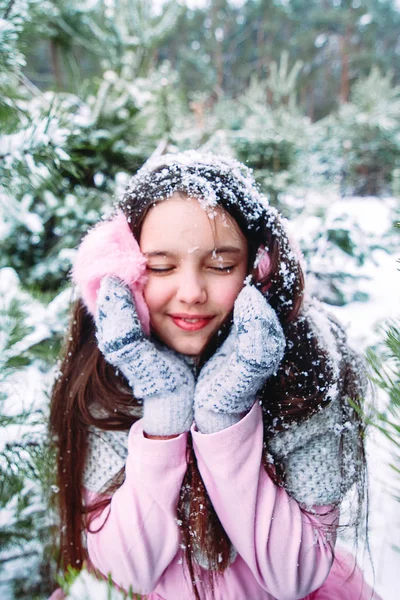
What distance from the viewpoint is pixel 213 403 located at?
0.92 meters

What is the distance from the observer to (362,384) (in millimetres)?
1127

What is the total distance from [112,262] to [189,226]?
0.69ft

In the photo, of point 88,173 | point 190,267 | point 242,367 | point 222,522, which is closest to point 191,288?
point 190,267

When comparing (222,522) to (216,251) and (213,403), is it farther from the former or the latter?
(216,251)

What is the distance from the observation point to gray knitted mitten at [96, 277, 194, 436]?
953 millimetres

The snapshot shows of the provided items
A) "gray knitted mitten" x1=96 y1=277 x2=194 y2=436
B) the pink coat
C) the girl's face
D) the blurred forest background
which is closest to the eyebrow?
the girl's face

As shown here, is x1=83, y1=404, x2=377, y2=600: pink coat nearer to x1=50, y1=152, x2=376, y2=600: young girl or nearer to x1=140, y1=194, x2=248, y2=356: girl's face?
x1=50, y1=152, x2=376, y2=600: young girl

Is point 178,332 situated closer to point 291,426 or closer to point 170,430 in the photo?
point 170,430

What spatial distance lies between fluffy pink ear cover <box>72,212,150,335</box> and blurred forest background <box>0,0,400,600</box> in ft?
0.54

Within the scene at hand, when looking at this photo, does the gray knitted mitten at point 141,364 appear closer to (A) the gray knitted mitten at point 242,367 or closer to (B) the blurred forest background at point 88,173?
(A) the gray knitted mitten at point 242,367

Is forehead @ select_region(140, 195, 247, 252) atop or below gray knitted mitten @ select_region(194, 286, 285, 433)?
atop

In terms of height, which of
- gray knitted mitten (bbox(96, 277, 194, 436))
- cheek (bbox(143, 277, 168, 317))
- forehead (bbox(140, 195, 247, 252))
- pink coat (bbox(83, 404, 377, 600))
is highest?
forehead (bbox(140, 195, 247, 252))

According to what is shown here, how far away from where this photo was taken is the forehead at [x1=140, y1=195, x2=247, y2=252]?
95 cm

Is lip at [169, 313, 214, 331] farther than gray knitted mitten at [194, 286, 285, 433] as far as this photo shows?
Yes
